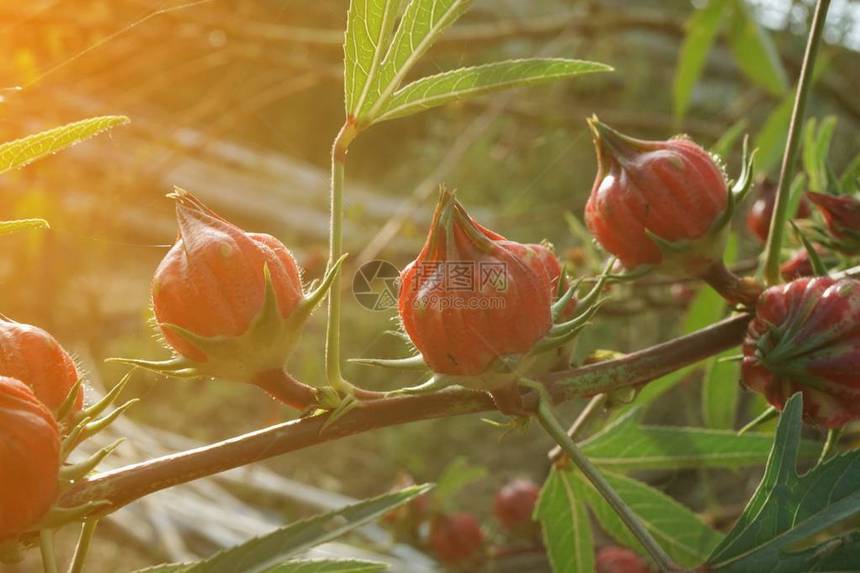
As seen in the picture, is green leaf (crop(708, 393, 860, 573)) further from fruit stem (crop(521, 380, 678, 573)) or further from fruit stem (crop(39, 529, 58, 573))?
fruit stem (crop(39, 529, 58, 573))

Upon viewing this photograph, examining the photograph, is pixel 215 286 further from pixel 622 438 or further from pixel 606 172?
pixel 622 438

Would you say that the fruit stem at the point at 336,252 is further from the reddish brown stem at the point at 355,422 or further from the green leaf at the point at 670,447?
the green leaf at the point at 670,447

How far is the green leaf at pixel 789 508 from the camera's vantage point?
692 mm

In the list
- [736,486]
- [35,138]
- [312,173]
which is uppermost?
[35,138]

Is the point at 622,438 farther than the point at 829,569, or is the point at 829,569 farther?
the point at 622,438

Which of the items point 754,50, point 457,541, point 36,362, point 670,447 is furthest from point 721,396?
point 754,50

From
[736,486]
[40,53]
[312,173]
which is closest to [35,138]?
[40,53]

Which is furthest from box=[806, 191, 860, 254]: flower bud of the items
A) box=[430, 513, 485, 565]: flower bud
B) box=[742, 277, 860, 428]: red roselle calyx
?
box=[430, 513, 485, 565]: flower bud

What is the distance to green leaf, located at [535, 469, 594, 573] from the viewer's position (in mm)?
1108

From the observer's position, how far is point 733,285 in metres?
0.91

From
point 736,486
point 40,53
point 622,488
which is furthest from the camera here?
point 736,486

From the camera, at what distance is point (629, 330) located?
107 inches

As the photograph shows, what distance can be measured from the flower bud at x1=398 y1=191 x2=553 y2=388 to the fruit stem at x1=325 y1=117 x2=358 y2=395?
0.07 metres

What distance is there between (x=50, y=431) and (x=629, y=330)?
2.21m
